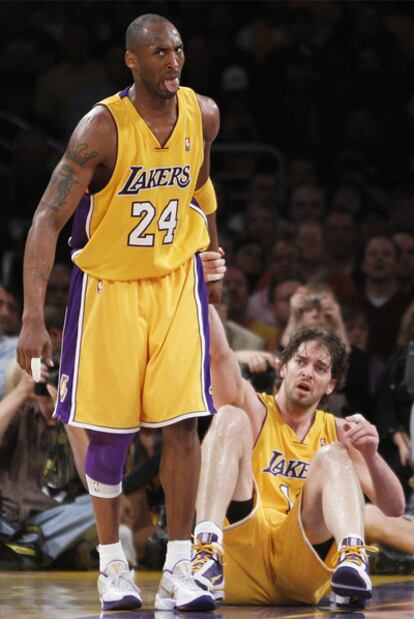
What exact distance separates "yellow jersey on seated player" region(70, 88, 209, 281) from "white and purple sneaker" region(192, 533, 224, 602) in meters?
0.96

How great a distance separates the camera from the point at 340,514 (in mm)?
5180

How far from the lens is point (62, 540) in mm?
6984

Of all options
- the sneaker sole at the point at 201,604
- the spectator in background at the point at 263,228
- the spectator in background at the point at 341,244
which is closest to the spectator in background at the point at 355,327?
the spectator in background at the point at 341,244

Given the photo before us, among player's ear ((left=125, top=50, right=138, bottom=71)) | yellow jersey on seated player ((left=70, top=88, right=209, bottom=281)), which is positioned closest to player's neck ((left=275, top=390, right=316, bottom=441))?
yellow jersey on seated player ((left=70, top=88, right=209, bottom=281))

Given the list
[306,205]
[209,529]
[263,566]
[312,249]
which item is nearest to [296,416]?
[263,566]

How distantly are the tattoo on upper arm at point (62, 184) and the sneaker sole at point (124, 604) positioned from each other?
136 cm

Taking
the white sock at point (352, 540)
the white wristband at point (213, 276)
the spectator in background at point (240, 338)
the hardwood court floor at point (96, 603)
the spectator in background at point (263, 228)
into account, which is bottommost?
the hardwood court floor at point (96, 603)

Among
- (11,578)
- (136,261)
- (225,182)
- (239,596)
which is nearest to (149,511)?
(11,578)

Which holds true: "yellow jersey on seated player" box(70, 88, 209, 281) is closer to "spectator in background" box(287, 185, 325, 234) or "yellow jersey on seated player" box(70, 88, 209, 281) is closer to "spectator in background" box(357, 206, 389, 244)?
"spectator in background" box(357, 206, 389, 244)

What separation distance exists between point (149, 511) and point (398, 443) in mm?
1309

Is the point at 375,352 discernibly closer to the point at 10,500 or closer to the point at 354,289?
the point at 354,289

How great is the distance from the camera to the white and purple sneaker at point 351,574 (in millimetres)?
5020

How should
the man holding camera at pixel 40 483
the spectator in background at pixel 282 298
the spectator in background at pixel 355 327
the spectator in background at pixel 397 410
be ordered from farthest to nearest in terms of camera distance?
the spectator in background at pixel 282 298 < the spectator in background at pixel 355 327 < the spectator in background at pixel 397 410 < the man holding camera at pixel 40 483

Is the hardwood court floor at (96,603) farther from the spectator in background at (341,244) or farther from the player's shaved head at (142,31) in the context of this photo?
the spectator in background at (341,244)
